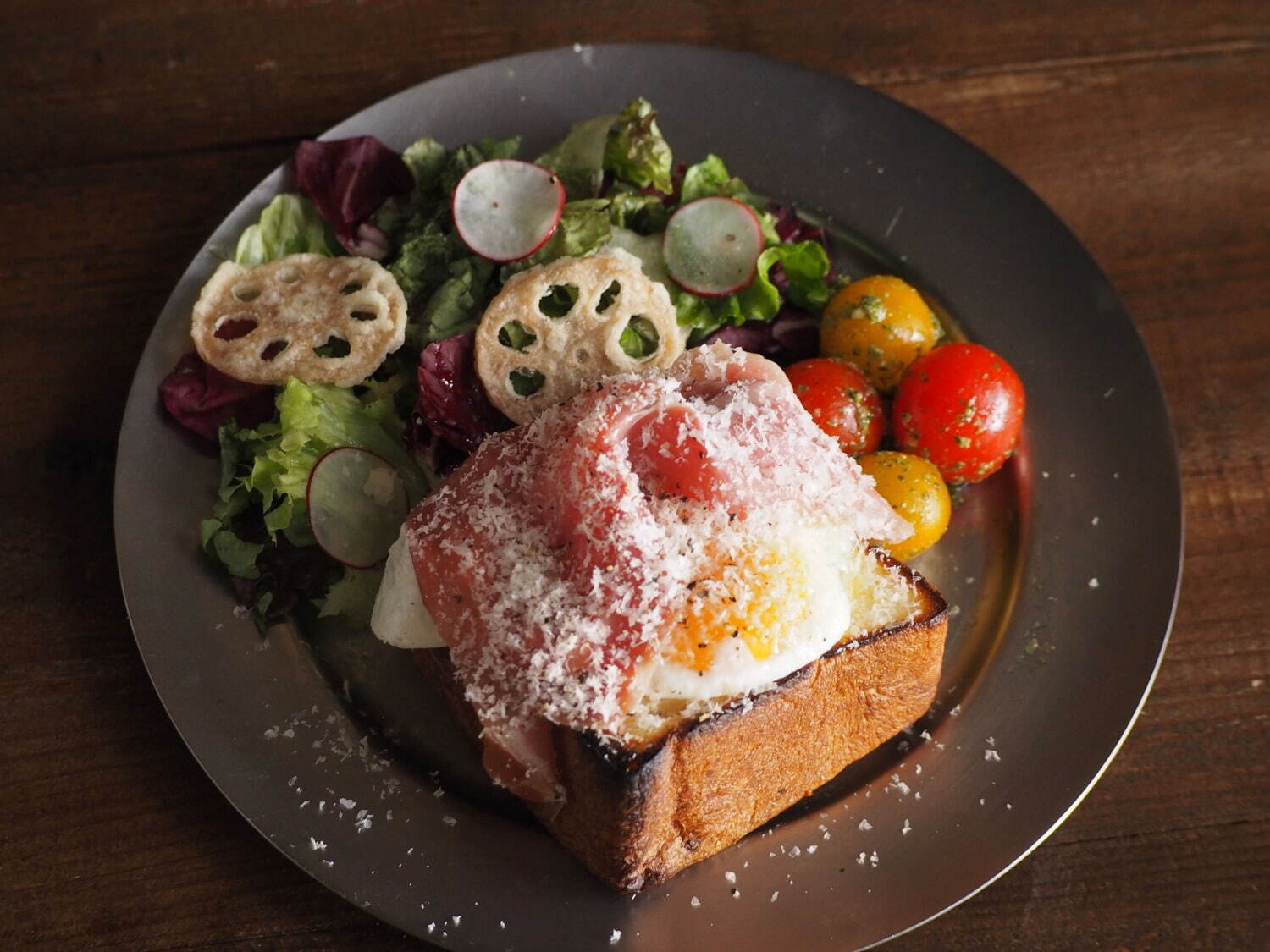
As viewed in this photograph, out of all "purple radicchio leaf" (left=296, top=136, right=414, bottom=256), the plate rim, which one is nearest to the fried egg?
the plate rim

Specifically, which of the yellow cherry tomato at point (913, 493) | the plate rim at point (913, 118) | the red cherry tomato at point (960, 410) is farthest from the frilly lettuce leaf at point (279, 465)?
the red cherry tomato at point (960, 410)

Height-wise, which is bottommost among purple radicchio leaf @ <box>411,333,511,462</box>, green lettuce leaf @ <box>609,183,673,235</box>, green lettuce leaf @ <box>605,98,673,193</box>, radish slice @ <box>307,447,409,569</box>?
radish slice @ <box>307,447,409,569</box>

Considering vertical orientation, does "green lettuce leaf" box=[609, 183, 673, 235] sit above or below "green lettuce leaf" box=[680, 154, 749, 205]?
below

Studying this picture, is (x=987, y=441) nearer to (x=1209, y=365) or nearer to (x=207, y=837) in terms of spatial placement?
(x=1209, y=365)

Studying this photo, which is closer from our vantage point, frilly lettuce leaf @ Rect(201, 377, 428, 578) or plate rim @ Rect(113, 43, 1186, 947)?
plate rim @ Rect(113, 43, 1186, 947)

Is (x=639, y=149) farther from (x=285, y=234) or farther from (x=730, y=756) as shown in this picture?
(x=730, y=756)

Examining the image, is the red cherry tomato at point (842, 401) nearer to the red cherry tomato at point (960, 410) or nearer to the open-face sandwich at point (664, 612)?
the red cherry tomato at point (960, 410)

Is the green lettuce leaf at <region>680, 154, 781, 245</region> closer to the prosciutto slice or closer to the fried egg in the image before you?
the prosciutto slice

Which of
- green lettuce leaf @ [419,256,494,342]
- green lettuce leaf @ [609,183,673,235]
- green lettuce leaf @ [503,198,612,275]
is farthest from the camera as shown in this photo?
green lettuce leaf @ [609,183,673,235]
